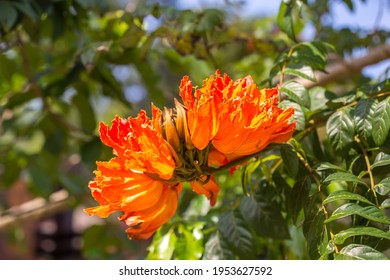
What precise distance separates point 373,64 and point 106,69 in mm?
839

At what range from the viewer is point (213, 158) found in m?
0.89

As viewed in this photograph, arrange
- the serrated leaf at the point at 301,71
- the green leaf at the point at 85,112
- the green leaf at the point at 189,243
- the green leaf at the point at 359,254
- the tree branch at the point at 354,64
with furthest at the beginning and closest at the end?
1. the green leaf at the point at 85,112
2. the tree branch at the point at 354,64
3. the green leaf at the point at 189,243
4. the serrated leaf at the point at 301,71
5. the green leaf at the point at 359,254

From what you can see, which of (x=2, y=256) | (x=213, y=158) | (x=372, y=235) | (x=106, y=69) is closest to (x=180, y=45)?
(x=106, y=69)

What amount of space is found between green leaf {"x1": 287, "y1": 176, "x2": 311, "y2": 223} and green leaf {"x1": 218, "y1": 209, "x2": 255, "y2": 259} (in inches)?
6.5

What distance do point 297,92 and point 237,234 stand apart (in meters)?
0.31

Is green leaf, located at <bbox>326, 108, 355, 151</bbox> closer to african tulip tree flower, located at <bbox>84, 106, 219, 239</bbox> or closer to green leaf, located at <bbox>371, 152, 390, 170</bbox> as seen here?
green leaf, located at <bbox>371, 152, 390, 170</bbox>

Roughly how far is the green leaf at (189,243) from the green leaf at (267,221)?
115 mm

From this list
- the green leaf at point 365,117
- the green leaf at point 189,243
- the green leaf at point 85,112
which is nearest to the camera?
the green leaf at point 365,117

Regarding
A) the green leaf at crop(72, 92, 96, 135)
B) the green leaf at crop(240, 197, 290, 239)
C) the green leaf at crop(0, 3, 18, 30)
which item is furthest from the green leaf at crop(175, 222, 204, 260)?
the green leaf at crop(72, 92, 96, 135)

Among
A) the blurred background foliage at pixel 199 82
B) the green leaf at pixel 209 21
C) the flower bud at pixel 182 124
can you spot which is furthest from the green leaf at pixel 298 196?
the green leaf at pixel 209 21

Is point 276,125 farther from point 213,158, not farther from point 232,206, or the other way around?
point 232,206

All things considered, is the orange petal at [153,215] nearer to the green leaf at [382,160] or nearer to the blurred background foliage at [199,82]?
the blurred background foliage at [199,82]

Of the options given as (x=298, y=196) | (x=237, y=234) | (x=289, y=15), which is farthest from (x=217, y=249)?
(x=289, y=15)

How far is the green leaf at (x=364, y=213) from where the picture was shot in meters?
0.75
